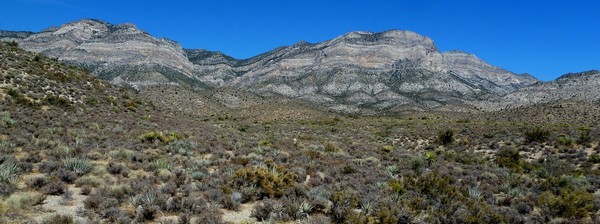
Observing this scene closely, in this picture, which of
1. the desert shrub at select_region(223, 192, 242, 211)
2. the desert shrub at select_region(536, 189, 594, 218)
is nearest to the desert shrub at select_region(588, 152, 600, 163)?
the desert shrub at select_region(536, 189, 594, 218)

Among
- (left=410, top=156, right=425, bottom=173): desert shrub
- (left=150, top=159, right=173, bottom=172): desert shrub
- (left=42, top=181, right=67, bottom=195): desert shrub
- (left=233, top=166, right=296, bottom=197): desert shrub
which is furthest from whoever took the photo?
(left=410, top=156, right=425, bottom=173): desert shrub

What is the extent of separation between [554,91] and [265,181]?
146 metres

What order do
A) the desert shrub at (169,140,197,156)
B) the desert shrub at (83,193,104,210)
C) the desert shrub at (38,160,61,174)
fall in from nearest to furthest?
the desert shrub at (83,193,104,210), the desert shrub at (38,160,61,174), the desert shrub at (169,140,197,156)

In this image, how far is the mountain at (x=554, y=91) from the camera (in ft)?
374

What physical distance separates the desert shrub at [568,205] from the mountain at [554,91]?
370ft

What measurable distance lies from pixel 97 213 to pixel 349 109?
12529 centimetres

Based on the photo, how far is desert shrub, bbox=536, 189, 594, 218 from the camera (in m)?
10.2

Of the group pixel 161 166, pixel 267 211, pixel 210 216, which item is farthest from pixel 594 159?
pixel 161 166

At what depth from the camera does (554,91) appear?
129 meters

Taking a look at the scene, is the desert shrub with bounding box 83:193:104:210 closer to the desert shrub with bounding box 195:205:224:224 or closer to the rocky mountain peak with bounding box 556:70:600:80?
the desert shrub with bounding box 195:205:224:224

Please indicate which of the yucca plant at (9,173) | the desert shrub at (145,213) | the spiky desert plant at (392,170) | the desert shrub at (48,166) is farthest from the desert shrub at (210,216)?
the spiky desert plant at (392,170)

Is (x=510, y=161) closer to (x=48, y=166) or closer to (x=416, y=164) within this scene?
(x=416, y=164)

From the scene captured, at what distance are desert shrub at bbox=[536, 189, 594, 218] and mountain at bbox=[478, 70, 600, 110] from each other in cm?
11264

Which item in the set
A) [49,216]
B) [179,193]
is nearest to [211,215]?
[179,193]
